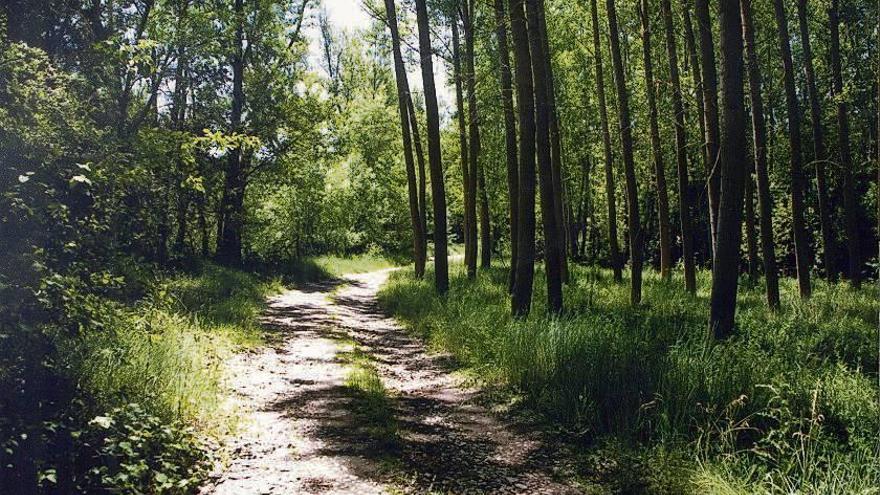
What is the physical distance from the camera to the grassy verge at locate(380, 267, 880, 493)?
13.0 ft

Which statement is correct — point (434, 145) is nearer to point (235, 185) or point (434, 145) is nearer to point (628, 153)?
point (628, 153)

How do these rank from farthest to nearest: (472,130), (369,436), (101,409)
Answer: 1. (472,130)
2. (369,436)
3. (101,409)

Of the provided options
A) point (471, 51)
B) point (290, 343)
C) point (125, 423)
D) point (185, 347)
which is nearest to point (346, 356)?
point (290, 343)

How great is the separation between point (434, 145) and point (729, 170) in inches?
335

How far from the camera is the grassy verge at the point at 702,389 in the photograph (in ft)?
13.0

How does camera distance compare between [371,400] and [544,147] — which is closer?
[371,400]

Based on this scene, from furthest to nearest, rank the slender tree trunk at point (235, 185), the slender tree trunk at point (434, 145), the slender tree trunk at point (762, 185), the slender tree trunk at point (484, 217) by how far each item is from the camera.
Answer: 1. the slender tree trunk at point (235, 185)
2. the slender tree trunk at point (484, 217)
3. the slender tree trunk at point (434, 145)
4. the slender tree trunk at point (762, 185)

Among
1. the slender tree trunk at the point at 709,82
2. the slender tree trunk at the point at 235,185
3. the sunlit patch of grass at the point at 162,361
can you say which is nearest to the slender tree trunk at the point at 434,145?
the sunlit patch of grass at the point at 162,361

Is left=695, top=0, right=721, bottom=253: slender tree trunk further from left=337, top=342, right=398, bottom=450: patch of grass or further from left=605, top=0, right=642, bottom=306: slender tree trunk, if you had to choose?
left=337, top=342, right=398, bottom=450: patch of grass

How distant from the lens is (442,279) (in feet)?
46.6

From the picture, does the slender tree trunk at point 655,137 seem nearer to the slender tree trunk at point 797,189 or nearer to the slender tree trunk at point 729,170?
the slender tree trunk at point 797,189

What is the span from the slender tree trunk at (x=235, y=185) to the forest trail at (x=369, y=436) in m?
12.1

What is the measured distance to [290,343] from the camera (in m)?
10.2

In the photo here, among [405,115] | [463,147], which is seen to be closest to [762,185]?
[463,147]
